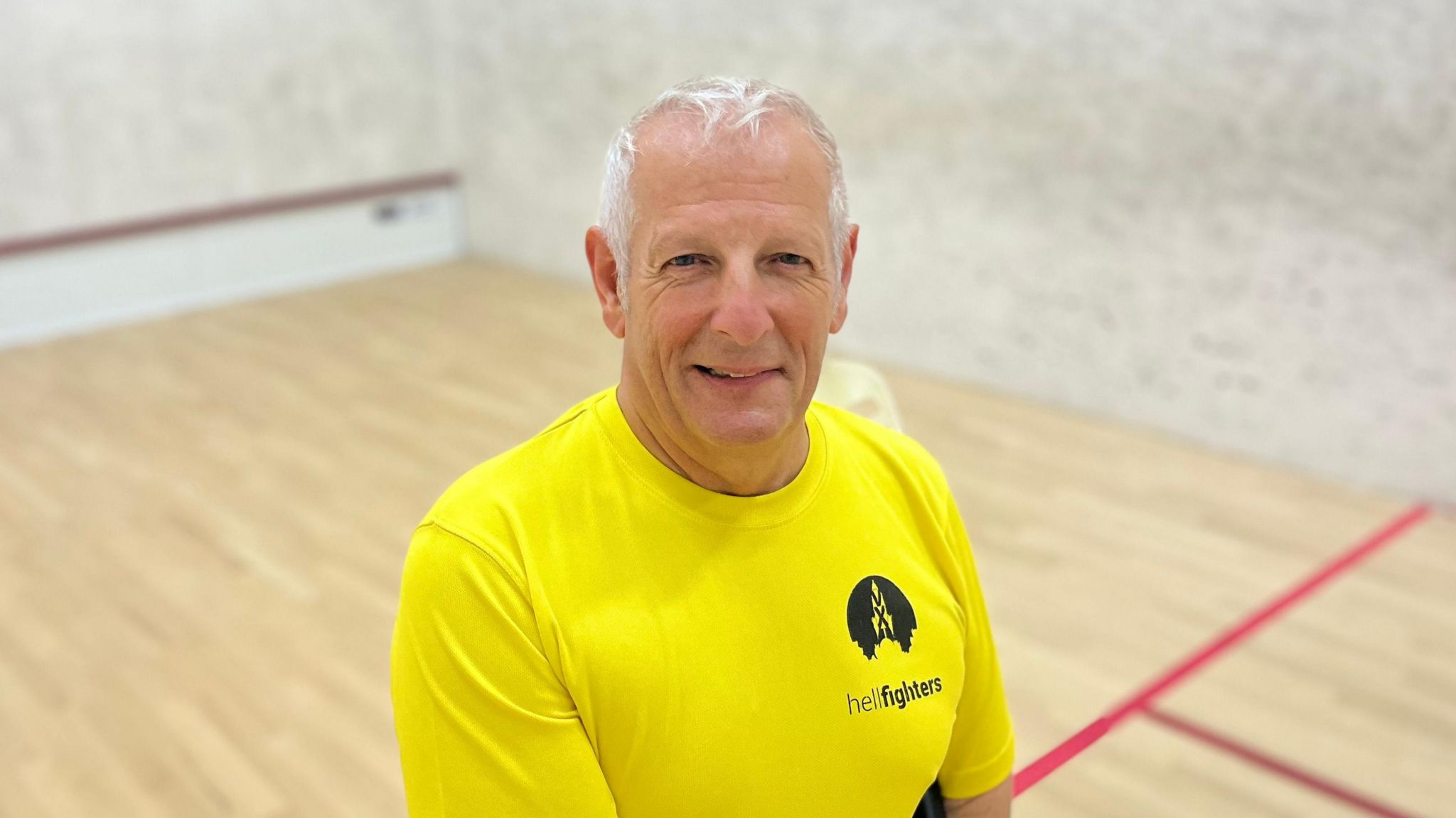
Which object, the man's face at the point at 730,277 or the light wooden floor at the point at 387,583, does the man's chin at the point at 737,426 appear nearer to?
the man's face at the point at 730,277

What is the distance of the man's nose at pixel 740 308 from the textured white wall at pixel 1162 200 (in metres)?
3.27

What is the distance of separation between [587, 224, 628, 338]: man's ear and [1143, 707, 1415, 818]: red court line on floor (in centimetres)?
206

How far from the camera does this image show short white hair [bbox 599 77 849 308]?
112cm

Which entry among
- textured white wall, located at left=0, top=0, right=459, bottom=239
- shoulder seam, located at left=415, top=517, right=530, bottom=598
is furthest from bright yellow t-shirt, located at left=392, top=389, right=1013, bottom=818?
textured white wall, located at left=0, top=0, right=459, bottom=239

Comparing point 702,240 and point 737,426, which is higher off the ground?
point 702,240

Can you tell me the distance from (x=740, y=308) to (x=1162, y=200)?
3560 millimetres

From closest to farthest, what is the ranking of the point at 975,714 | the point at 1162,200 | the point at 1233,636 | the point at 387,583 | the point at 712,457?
the point at 712,457 < the point at 975,714 < the point at 1233,636 < the point at 387,583 < the point at 1162,200

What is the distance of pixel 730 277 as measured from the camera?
1.13 meters

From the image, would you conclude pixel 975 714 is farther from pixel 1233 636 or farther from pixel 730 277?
pixel 1233 636

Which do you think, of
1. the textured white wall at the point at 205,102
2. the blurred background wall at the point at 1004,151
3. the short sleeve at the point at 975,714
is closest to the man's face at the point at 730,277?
the short sleeve at the point at 975,714

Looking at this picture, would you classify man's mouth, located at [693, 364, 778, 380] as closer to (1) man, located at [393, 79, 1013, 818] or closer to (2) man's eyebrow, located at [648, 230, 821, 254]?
(1) man, located at [393, 79, 1013, 818]

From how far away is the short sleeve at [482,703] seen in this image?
1.10 m

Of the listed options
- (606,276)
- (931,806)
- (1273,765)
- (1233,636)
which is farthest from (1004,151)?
Answer: (606,276)

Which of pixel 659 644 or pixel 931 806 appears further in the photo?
pixel 931 806
